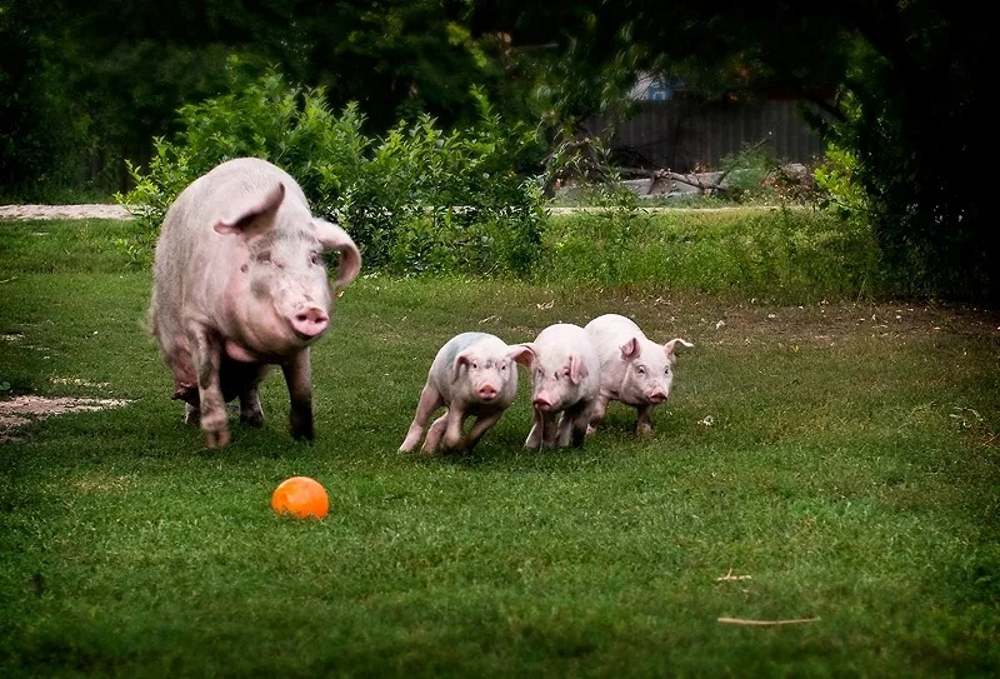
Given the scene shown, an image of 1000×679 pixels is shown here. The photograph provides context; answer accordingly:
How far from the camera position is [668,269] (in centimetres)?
1706

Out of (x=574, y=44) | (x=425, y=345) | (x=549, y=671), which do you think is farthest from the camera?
(x=425, y=345)

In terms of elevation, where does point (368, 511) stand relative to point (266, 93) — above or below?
below

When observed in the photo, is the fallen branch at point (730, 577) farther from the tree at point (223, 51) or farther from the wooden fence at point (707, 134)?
the wooden fence at point (707, 134)

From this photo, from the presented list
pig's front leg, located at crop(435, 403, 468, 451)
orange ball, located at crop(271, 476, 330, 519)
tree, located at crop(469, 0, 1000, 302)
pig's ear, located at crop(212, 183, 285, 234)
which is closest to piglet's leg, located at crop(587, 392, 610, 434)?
pig's front leg, located at crop(435, 403, 468, 451)

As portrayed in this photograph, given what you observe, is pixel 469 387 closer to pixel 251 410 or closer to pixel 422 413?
pixel 422 413

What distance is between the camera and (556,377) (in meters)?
8.38

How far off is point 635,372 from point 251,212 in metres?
2.21

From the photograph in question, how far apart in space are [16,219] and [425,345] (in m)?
11.6

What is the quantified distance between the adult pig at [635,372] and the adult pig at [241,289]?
1464mm

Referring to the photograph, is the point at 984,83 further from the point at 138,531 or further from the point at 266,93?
the point at 266,93

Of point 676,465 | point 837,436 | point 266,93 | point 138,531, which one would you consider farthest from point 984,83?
point 266,93

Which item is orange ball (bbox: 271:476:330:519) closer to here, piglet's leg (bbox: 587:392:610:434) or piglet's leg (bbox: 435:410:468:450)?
piglet's leg (bbox: 435:410:468:450)

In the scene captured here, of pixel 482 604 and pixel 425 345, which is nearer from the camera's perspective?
pixel 482 604

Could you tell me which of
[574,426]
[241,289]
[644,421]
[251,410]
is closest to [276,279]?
[241,289]
